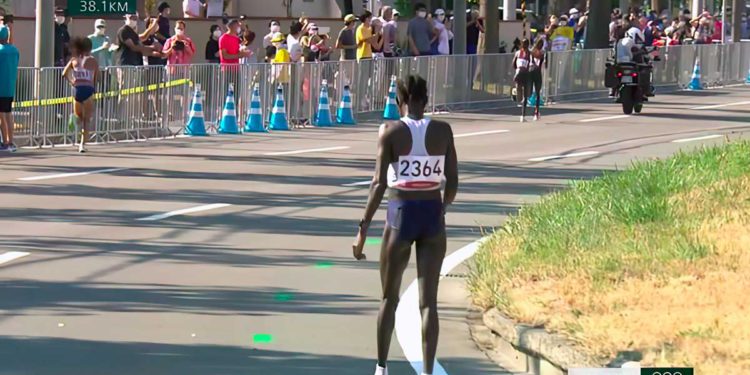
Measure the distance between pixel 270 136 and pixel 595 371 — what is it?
1847 centimetres

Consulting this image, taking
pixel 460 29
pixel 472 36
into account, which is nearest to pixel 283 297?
pixel 460 29

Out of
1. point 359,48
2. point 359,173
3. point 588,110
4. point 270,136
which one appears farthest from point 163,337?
point 588,110

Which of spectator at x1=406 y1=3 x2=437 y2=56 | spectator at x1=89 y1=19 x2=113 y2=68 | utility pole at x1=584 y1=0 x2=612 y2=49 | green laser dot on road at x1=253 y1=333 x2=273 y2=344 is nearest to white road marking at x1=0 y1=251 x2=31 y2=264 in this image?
green laser dot on road at x1=253 y1=333 x2=273 y2=344

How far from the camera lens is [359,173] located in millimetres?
20156

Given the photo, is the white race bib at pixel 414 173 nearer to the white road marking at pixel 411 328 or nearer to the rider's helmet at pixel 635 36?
the white road marking at pixel 411 328

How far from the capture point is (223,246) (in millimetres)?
13828

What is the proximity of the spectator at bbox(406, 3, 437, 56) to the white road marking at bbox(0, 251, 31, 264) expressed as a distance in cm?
1907

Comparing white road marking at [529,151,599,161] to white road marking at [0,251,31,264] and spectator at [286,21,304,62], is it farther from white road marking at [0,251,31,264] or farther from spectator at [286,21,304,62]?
white road marking at [0,251,31,264]

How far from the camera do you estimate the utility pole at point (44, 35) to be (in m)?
23.9

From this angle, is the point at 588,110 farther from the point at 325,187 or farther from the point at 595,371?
the point at 595,371

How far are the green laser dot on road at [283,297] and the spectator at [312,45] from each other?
63.3ft

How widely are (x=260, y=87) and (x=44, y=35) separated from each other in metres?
4.46

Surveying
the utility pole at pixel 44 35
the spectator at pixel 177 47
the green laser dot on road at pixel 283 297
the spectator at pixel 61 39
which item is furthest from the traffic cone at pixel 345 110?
the green laser dot on road at pixel 283 297

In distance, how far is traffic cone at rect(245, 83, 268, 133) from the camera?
26.6 metres
